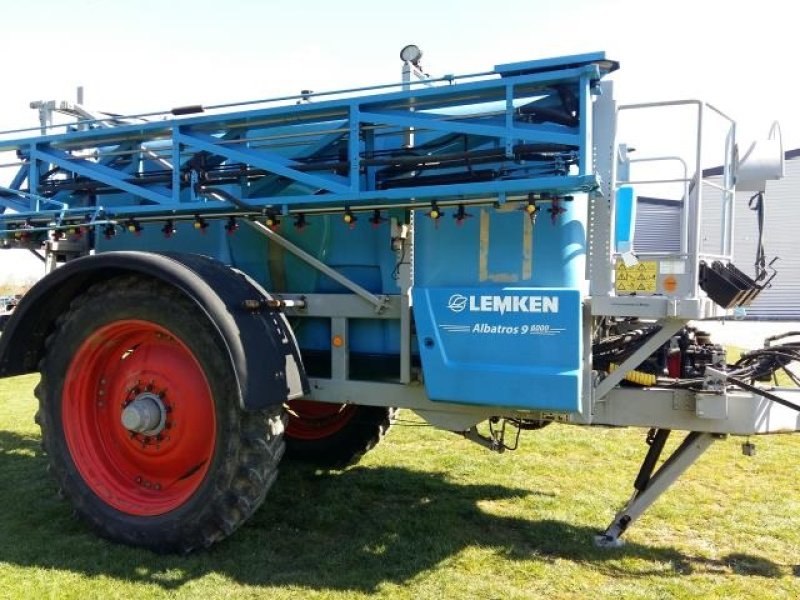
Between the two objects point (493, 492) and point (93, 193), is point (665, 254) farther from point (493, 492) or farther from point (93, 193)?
point (93, 193)

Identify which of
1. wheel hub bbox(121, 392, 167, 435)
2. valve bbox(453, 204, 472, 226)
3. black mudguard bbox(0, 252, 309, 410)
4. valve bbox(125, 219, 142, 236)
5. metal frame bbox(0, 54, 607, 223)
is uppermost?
metal frame bbox(0, 54, 607, 223)

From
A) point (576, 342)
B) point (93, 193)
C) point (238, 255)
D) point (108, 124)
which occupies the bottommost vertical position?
point (576, 342)

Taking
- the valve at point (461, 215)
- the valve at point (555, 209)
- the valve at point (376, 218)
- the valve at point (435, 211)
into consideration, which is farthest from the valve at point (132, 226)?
the valve at point (555, 209)

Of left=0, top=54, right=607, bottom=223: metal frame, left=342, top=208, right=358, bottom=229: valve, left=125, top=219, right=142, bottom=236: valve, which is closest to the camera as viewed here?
left=0, top=54, right=607, bottom=223: metal frame

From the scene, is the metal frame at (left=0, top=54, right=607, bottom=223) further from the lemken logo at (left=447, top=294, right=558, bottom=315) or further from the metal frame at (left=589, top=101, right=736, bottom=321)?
the lemken logo at (left=447, top=294, right=558, bottom=315)

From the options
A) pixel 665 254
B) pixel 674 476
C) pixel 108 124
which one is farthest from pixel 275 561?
pixel 108 124

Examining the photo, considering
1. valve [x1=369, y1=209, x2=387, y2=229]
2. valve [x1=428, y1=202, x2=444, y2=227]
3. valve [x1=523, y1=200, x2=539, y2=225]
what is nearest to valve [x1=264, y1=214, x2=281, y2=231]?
valve [x1=369, y1=209, x2=387, y2=229]

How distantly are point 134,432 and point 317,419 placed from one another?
1557 mm

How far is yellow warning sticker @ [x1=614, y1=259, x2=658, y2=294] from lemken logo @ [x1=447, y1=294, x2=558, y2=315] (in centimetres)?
38

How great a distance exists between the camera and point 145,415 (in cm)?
374

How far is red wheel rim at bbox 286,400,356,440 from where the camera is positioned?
516 cm

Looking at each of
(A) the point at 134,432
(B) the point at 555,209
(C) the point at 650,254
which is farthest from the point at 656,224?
(A) the point at 134,432

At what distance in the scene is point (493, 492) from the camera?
4.77 m

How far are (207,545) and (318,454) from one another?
1.70 m
